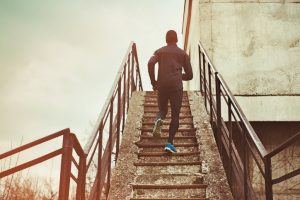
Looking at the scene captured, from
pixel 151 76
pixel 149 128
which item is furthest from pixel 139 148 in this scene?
pixel 151 76

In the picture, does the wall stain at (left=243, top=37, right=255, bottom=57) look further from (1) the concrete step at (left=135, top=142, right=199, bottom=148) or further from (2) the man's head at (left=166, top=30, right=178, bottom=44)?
(1) the concrete step at (left=135, top=142, right=199, bottom=148)

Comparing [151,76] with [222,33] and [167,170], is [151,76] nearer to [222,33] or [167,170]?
[167,170]

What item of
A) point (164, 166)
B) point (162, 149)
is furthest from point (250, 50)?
point (164, 166)

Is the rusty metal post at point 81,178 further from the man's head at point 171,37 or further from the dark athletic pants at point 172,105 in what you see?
the man's head at point 171,37

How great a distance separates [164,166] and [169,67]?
138cm

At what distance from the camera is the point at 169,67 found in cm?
510

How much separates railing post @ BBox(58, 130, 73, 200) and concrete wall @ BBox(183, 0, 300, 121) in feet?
17.5

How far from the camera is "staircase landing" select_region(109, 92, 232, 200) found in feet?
13.6

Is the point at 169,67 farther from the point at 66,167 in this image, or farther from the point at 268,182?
the point at 66,167

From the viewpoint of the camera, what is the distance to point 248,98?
291 inches

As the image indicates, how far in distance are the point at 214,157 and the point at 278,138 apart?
3130mm

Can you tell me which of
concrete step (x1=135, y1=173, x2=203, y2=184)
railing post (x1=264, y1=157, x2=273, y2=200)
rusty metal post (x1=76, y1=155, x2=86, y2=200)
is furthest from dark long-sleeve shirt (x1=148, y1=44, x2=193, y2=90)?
rusty metal post (x1=76, y1=155, x2=86, y2=200)

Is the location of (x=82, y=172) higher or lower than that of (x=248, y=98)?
lower

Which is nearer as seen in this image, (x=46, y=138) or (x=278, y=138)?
(x=46, y=138)
